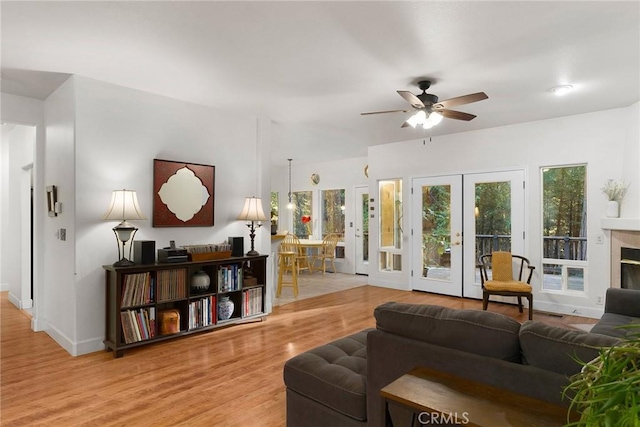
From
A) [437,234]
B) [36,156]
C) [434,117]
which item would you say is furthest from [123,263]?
[437,234]

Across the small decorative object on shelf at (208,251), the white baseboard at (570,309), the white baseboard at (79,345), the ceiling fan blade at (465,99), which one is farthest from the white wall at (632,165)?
the white baseboard at (79,345)

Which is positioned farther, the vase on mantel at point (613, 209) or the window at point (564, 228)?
the window at point (564, 228)

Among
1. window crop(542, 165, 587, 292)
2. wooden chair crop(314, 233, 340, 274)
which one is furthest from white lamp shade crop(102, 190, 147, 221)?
window crop(542, 165, 587, 292)

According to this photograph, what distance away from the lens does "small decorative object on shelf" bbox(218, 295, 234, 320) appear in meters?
4.19

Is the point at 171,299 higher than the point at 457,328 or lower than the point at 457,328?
lower

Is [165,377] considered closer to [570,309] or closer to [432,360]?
[432,360]

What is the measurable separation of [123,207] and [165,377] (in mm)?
1662

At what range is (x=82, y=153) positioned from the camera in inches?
138

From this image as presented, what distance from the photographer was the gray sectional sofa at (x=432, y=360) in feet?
4.28

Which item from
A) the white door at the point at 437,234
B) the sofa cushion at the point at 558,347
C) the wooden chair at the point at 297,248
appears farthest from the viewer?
the wooden chair at the point at 297,248

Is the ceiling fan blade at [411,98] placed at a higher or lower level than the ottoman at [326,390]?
higher

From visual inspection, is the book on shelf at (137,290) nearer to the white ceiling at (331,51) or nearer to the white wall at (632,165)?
the white ceiling at (331,51)

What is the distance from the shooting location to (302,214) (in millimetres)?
9594

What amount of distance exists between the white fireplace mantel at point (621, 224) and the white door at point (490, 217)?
38.4 inches
